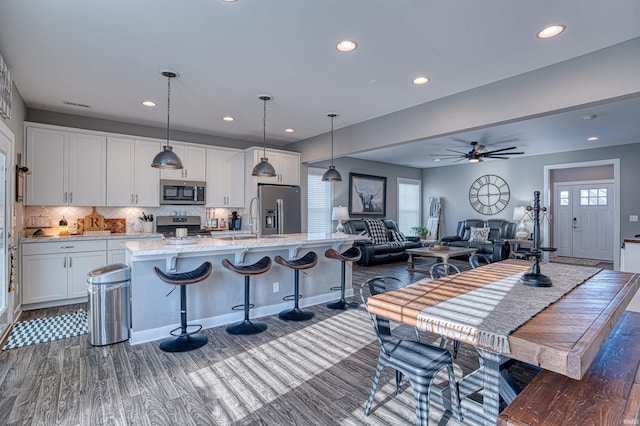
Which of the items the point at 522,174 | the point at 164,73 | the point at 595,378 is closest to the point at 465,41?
the point at 595,378

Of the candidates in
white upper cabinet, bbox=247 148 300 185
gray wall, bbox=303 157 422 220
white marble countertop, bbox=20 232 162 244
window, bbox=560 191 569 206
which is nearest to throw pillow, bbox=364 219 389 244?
gray wall, bbox=303 157 422 220

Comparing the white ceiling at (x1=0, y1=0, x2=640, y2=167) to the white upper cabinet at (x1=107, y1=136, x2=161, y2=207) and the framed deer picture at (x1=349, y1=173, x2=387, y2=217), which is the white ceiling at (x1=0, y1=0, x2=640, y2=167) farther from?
the framed deer picture at (x1=349, y1=173, x2=387, y2=217)

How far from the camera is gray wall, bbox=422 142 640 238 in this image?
261 inches

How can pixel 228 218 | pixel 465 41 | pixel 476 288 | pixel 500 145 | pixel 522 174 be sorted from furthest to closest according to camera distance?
pixel 522 174 → pixel 500 145 → pixel 228 218 → pixel 465 41 → pixel 476 288

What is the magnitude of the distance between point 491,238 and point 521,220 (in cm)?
81

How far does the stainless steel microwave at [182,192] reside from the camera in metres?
5.28

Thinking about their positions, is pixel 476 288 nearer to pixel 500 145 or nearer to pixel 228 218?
pixel 228 218

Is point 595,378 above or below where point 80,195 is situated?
below

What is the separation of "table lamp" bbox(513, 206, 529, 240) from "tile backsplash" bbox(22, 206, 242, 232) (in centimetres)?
649

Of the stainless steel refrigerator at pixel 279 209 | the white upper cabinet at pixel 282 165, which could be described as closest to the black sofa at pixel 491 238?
the stainless steel refrigerator at pixel 279 209

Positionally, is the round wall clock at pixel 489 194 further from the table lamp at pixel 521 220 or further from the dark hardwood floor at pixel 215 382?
the dark hardwood floor at pixel 215 382

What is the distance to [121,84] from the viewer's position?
361 cm

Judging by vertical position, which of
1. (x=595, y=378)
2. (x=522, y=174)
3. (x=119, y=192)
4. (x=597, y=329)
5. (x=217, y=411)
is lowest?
(x=217, y=411)

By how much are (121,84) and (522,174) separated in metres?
8.70
